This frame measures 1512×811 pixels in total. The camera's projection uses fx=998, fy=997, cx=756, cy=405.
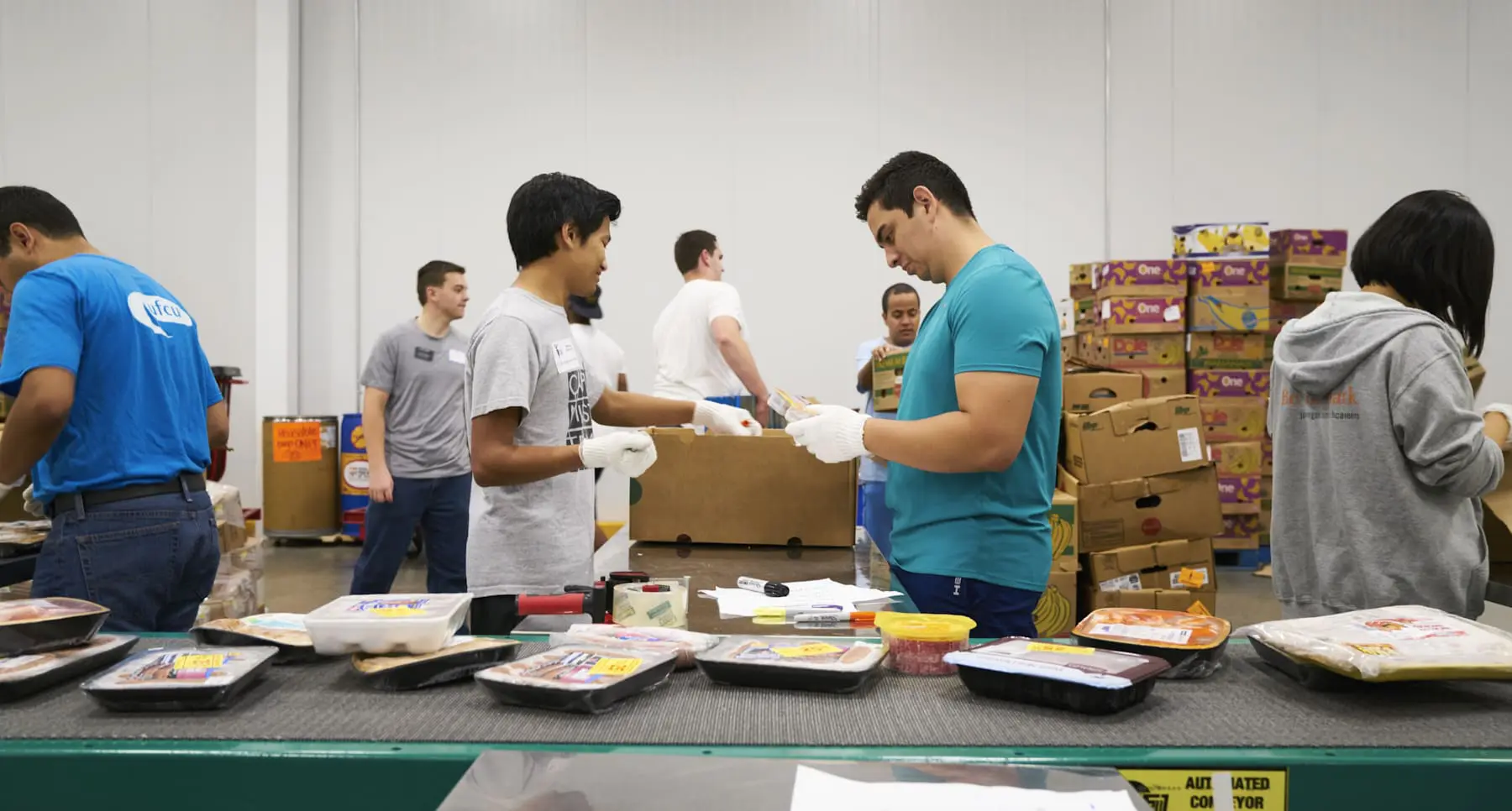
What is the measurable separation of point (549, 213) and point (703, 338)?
2.14 m

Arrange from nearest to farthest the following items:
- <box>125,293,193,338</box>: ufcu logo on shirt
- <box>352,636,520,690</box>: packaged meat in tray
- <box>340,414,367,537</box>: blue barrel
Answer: <box>352,636,520,690</box>: packaged meat in tray < <box>125,293,193,338</box>: ufcu logo on shirt < <box>340,414,367,537</box>: blue barrel

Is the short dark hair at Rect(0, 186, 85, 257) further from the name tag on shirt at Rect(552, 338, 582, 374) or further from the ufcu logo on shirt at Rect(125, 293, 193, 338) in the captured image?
the name tag on shirt at Rect(552, 338, 582, 374)

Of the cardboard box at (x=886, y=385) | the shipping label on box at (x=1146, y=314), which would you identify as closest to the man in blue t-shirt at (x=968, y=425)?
the cardboard box at (x=886, y=385)

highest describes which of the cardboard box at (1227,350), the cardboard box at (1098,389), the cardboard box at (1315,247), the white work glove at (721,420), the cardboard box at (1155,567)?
the cardboard box at (1315,247)

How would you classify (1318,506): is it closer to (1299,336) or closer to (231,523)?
(1299,336)

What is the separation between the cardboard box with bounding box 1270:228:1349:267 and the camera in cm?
587

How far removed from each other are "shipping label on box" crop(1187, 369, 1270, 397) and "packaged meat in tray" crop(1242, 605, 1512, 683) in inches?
191

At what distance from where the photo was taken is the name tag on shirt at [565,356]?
2008 millimetres

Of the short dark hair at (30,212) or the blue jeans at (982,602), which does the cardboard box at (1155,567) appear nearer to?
the blue jeans at (982,602)

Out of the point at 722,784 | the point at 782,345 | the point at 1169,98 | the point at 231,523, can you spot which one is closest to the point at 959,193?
the point at 722,784

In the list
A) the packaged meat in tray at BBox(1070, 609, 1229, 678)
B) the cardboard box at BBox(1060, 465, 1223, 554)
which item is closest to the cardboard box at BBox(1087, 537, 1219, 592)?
the cardboard box at BBox(1060, 465, 1223, 554)

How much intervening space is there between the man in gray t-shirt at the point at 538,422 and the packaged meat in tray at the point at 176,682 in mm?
A: 677

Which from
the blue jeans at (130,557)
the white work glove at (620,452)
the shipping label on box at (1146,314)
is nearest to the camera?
the white work glove at (620,452)

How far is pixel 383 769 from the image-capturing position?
993 millimetres
